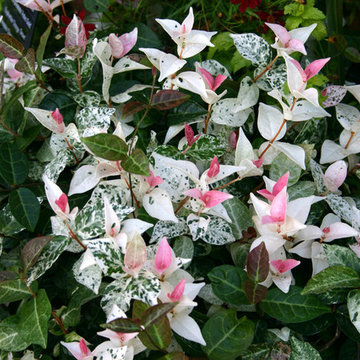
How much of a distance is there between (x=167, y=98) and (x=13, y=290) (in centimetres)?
37

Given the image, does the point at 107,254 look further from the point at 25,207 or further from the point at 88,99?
the point at 88,99

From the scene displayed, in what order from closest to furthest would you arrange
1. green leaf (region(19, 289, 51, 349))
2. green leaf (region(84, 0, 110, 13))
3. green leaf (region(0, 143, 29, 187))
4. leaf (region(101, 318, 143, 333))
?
leaf (region(101, 318, 143, 333)) → green leaf (region(19, 289, 51, 349)) → green leaf (region(0, 143, 29, 187)) → green leaf (region(84, 0, 110, 13))

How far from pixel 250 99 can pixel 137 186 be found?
0.82ft

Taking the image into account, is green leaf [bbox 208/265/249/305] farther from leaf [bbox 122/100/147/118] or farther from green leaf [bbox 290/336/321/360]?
leaf [bbox 122/100/147/118]

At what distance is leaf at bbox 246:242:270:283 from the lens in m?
0.64

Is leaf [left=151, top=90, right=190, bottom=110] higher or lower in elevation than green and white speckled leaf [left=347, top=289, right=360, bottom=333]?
higher

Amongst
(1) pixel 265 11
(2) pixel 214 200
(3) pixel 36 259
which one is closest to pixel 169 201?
(2) pixel 214 200

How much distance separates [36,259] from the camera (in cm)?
69

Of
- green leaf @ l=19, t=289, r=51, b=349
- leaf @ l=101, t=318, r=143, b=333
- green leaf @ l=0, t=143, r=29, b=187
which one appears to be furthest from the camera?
green leaf @ l=0, t=143, r=29, b=187

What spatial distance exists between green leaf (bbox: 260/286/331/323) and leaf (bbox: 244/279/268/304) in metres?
0.04

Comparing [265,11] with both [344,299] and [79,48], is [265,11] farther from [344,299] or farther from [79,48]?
[344,299]

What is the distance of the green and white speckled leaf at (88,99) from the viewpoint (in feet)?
2.64

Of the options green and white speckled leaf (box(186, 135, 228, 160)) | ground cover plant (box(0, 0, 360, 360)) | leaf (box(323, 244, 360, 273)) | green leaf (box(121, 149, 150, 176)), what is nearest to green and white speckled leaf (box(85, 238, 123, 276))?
ground cover plant (box(0, 0, 360, 360))

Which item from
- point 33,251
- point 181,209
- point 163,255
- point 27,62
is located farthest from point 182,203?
point 27,62
